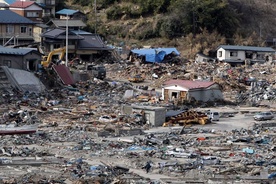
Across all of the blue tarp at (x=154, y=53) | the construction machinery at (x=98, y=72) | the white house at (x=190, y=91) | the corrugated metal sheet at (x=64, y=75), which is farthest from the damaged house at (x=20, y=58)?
the blue tarp at (x=154, y=53)

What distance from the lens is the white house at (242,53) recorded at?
4744 centimetres

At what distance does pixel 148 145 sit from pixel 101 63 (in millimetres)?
21309

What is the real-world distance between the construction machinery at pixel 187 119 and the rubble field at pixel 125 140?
0.29 meters

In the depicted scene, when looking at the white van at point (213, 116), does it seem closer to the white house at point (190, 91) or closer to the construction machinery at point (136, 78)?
the white house at point (190, 91)

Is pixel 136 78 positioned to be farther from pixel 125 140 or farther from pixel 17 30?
pixel 125 140

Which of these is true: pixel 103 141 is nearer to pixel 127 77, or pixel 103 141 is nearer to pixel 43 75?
pixel 43 75

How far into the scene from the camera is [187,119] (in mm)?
28938

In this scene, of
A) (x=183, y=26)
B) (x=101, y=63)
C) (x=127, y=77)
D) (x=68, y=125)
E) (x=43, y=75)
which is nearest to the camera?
(x=68, y=125)

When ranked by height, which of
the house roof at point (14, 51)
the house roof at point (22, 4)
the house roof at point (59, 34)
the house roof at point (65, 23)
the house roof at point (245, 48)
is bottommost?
the house roof at point (245, 48)

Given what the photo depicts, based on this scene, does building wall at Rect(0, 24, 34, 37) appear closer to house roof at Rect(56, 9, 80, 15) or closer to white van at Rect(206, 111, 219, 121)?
house roof at Rect(56, 9, 80, 15)

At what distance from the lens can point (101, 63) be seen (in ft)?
148

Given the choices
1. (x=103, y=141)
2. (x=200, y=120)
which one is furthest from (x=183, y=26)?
(x=103, y=141)

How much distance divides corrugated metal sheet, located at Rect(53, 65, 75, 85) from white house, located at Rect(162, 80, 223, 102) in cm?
491

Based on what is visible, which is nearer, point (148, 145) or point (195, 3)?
point (148, 145)
